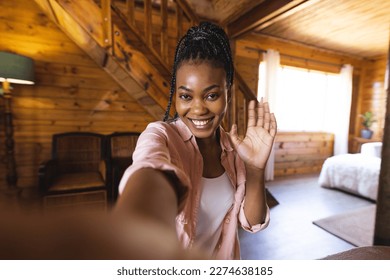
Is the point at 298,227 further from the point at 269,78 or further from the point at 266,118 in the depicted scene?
the point at 269,78

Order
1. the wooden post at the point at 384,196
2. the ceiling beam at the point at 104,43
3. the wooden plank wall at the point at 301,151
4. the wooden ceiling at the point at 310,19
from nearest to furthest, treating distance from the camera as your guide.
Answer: the wooden post at the point at 384,196 → the ceiling beam at the point at 104,43 → the wooden ceiling at the point at 310,19 → the wooden plank wall at the point at 301,151

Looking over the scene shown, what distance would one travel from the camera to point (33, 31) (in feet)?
7.23

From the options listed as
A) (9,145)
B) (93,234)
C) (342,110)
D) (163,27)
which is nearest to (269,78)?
(342,110)

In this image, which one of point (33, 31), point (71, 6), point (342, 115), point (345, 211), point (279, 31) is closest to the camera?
point (71, 6)

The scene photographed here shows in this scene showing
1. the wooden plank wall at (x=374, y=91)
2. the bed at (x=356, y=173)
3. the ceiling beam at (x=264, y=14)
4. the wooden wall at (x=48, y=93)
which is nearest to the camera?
the ceiling beam at (x=264, y=14)

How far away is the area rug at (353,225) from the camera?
74.0 inches

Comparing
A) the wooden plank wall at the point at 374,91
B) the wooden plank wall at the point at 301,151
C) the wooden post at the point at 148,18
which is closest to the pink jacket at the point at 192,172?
the wooden post at the point at 148,18

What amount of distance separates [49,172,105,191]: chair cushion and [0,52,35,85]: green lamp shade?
37.5 inches

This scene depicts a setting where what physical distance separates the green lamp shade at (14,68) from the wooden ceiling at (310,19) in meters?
1.88

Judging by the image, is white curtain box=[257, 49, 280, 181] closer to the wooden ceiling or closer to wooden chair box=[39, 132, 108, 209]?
the wooden ceiling

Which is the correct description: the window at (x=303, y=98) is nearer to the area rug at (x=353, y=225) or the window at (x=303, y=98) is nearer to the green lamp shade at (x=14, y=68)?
the area rug at (x=353, y=225)

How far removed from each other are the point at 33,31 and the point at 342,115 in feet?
17.2
